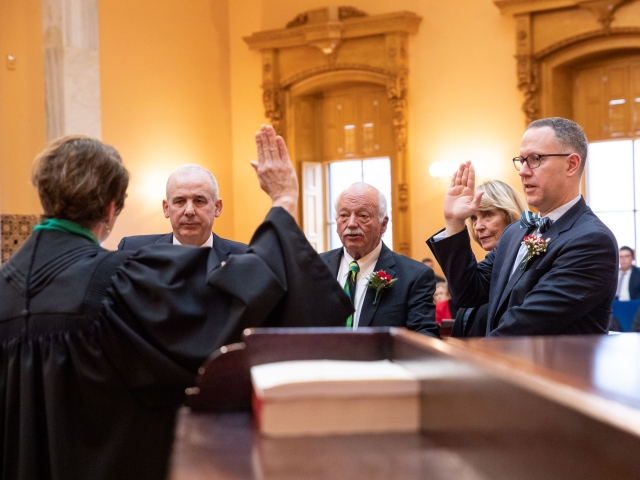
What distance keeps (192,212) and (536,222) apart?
6.05ft

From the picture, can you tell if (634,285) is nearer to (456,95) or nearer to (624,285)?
(624,285)

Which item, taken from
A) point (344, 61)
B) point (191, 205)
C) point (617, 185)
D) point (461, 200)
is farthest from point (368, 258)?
point (344, 61)

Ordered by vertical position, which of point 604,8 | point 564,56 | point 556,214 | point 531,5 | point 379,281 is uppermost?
point 531,5

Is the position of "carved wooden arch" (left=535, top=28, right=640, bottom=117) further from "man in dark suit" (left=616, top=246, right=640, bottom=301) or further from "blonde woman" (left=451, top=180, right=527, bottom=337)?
"blonde woman" (left=451, top=180, right=527, bottom=337)

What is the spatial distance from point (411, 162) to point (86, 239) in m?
10.1

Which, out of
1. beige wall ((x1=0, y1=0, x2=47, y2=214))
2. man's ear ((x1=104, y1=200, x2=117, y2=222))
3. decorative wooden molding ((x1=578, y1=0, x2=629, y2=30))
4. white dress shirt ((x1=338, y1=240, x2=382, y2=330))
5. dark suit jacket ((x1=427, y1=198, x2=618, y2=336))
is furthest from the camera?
decorative wooden molding ((x1=578, y1=0, x2=629, y2=30))

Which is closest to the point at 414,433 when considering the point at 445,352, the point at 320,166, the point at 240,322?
the point at 445,352

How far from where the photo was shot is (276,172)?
2.26 metres

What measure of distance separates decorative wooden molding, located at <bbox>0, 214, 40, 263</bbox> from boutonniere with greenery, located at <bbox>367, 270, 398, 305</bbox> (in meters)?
6.85

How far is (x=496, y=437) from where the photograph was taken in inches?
42.9

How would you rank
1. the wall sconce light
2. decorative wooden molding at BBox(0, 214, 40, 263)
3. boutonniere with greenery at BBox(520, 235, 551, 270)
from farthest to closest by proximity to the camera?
the wall sconce light, decorative wooden molding at BBox(0, 214, 40, 263), boutonniere with greenery at BBox(520, 235, 551, 270)

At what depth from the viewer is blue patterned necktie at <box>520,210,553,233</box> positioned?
3.27 metres

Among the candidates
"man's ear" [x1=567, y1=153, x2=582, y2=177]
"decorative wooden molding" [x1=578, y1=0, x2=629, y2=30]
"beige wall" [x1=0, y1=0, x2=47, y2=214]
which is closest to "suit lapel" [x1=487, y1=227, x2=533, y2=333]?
"man's ear" [x1=567, y1=153, x2=582, y2=177]

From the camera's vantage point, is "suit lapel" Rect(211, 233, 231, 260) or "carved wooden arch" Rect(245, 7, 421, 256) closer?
"suit lapel" Rect(211, 233, 231, 260)
